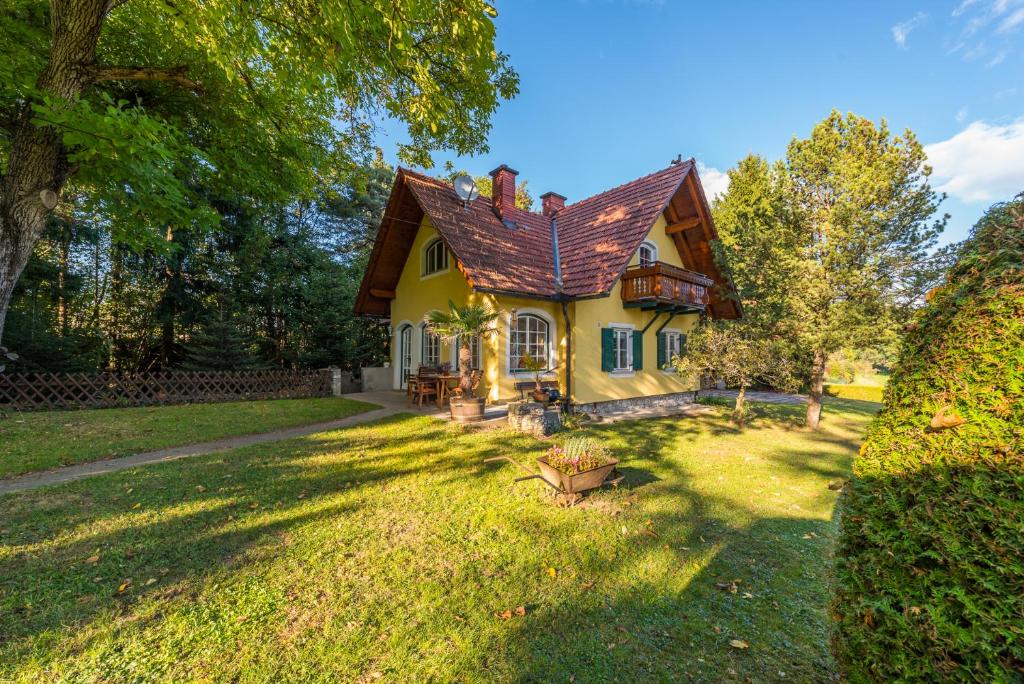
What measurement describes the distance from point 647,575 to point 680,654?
33.9 inches

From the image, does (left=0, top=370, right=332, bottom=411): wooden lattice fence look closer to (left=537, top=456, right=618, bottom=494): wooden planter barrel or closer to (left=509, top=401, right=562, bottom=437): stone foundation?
(left=509, top=401, right=562, bottom=437): stone foundation

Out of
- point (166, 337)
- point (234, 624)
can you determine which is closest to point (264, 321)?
point (166, 337)

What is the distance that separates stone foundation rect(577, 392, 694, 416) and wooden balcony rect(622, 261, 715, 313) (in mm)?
3205

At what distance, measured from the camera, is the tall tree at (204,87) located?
5.16 metres

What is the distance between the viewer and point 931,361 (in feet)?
5.82

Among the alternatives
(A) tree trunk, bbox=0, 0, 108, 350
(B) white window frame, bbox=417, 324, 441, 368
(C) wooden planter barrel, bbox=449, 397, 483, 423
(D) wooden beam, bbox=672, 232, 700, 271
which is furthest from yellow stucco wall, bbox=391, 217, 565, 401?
(A) tree trunk, bbox=0, 0, 108, 350

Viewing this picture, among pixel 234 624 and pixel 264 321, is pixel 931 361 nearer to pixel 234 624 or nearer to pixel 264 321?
pixel 234 624

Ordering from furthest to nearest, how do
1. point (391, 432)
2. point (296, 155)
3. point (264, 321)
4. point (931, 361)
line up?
point (264, 321) < point (296, 155) < point (391, 432) < point (931, 361)

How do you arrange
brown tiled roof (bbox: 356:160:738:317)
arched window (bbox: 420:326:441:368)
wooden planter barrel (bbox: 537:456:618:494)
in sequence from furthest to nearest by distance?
arched window (bbox: 420:326:441:368), brown tiled roof (bbox: 356:160:738:317), wooden planter barrel (bbox: 537:456:618:494)

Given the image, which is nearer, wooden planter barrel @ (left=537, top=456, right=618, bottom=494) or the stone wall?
wooden planter barrel @ (left=537, top=456, right=618, bottom=494)

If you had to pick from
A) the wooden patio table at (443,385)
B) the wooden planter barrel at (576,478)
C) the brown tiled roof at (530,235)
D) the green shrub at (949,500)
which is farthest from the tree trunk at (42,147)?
the green shrub at (949,500)

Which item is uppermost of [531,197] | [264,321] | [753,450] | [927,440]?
[531,197]

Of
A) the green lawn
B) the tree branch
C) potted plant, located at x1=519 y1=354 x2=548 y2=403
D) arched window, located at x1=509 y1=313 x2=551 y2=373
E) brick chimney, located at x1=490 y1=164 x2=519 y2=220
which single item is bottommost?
the green lawn

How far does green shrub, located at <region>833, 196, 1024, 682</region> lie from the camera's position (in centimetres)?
134
